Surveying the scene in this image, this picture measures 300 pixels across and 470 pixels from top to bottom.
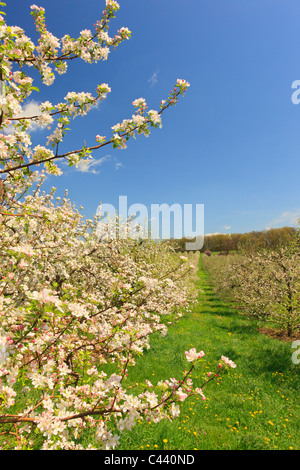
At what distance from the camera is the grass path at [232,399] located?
4.43m

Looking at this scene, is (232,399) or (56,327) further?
(232,399)

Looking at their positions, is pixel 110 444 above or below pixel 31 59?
below

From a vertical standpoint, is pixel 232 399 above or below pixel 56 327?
below

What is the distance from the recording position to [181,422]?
4.96 meters

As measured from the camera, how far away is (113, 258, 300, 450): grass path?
4430 millimetres

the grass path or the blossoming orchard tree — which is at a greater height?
the blossoming orchard tree

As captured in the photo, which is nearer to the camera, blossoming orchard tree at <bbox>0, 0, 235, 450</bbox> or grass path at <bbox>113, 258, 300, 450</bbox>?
blossoming orchard tree at <bbox>0, 0, 235, 450</bbox>

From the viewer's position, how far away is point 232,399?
588 centimetres
